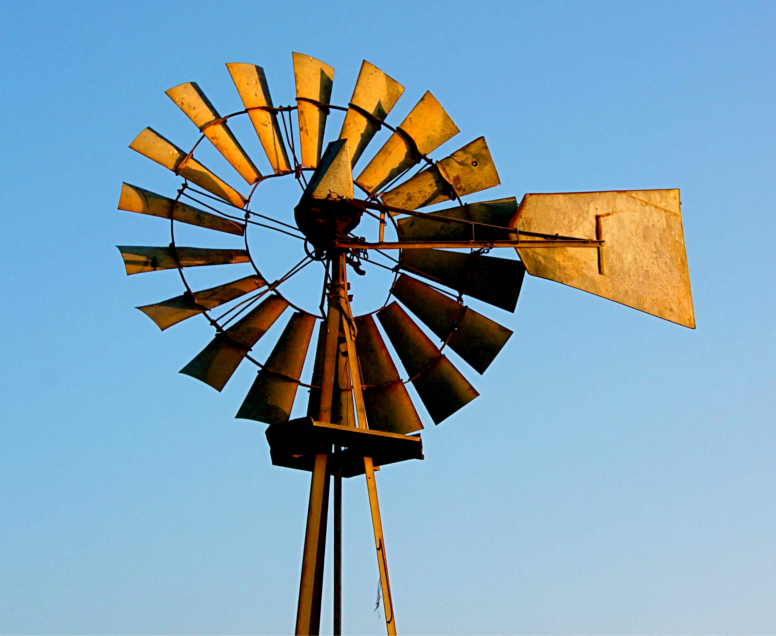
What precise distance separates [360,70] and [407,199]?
45.6 inches

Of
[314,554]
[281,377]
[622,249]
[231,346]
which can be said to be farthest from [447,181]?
[314,554]

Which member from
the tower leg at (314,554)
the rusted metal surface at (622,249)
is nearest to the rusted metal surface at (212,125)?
the rusted metal surface at (622,249)

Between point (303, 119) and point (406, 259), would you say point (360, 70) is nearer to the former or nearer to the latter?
point (303, 119)

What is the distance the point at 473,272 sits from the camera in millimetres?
8422

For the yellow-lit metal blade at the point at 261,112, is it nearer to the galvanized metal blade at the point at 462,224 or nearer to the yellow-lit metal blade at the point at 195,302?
the yellow-lit metal blade at the point at 195,302

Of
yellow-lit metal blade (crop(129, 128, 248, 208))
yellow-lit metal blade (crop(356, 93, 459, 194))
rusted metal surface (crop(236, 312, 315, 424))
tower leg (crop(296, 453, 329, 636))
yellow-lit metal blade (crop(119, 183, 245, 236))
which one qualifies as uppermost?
yellow-lit metal blade (crop(356, 93, 459, 194))

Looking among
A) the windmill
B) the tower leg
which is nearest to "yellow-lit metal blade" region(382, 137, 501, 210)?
the windmill

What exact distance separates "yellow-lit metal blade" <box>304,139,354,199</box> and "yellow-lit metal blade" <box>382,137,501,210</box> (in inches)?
34.2

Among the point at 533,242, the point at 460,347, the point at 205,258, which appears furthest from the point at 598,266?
the point at 205,258

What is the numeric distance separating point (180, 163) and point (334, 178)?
127 centimetres

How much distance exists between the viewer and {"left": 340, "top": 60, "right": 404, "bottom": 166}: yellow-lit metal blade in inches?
334

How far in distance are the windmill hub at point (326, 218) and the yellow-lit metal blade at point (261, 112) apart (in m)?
0.61

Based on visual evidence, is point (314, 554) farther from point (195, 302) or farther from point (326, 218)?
point (326, 218)

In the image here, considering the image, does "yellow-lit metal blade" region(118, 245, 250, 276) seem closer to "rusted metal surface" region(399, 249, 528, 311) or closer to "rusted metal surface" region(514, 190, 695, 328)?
"rusted metal surface" region(399, 249, 528, 311)
